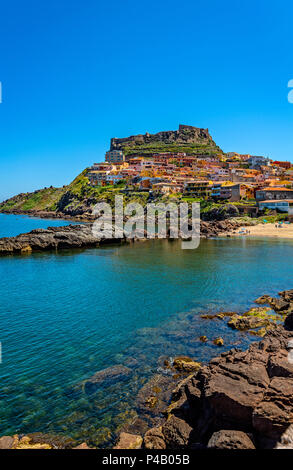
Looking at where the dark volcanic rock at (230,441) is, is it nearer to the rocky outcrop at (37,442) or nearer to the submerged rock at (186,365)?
the rocky outcrop at (37,442)

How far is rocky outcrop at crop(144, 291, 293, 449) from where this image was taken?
8.98 m

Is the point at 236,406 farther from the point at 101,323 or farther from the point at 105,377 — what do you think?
the point at 101,323

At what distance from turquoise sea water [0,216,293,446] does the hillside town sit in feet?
211

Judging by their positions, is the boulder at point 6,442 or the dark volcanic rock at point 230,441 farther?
the boulder at point 6,442

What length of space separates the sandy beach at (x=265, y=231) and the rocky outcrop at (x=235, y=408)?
67312 millimetres

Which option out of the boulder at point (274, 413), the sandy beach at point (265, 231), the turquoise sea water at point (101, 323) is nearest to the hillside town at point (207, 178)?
the sandy beach at point (265, 231)

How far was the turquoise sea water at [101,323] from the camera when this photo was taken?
13.3m

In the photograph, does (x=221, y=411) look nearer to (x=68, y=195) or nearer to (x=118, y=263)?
(x=118, y=263)

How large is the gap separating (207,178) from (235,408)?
14475 centimetres

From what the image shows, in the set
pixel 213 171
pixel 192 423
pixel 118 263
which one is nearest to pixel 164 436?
pixel 192 423

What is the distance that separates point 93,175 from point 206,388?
168 m

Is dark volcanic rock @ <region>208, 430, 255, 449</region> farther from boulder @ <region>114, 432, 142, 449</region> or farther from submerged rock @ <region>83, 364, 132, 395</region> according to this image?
submerged rock @ <region>83, 364, 132, 395</region>

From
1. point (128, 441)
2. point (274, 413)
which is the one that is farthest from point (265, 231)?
point (128, 441)

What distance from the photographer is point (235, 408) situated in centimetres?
988
